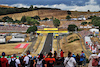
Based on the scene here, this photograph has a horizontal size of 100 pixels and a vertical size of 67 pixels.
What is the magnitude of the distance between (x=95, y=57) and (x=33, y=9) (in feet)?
407

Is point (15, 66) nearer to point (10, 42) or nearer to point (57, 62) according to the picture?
point (57, 62)

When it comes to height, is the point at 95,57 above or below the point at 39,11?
below

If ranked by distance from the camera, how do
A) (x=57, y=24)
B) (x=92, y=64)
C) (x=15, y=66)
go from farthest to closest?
(x=57, y=24) → (x=15, y=66) → (x=92, y=64)

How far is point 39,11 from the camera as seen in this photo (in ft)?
412

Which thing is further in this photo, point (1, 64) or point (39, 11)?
point (39, 11)

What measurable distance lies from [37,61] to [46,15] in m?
112

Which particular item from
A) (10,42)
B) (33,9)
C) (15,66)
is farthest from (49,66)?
(33,9)

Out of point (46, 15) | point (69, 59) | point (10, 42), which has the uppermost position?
point (46, 15)

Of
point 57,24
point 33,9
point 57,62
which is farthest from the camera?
point 33,9

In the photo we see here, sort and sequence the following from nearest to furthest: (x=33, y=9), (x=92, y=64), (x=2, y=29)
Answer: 1. (x=92, y=64)
2. (x=2, y=29)
3. (x=33, y=9)

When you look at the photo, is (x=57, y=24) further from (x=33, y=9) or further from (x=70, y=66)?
(x=70, y=66)

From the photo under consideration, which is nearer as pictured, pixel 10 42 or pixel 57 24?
pixel 10 42

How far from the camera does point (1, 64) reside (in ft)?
31.9

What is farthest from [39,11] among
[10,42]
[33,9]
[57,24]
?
[10,42]
